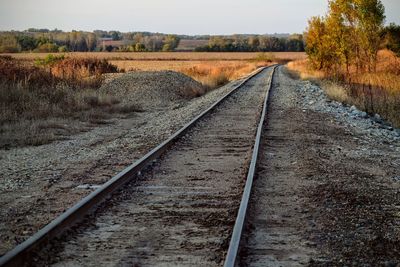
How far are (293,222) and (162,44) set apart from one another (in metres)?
168

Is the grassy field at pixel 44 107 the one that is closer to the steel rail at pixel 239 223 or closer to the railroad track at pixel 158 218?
the railroad track at pixel 158 218

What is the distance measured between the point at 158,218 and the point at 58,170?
10.8 ft

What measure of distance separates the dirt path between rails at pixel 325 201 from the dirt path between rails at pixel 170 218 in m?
0.37

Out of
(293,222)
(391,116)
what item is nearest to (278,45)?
(391,116)

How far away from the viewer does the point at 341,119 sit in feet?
48.6

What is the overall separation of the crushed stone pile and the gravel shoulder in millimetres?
7987

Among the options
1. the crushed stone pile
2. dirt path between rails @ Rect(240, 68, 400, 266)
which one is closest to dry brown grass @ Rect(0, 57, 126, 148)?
the crushed stone pile

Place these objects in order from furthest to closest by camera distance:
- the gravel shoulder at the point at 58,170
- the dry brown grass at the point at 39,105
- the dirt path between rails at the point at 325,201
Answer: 1. the dry brown grass at the point at 39,105
2. the gravel shoulder at the point at 58,170
3. the dirt path between rails at the point at 325,201

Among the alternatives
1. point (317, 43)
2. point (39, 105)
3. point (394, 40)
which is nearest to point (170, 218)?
A: point (39, 105)

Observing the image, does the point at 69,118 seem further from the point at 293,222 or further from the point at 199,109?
the point at 293,222

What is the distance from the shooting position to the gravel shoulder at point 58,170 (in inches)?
222

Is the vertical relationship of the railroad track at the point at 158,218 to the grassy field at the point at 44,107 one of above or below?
below

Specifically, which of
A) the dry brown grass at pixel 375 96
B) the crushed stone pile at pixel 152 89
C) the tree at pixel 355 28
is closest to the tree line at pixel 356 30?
the tree at pixel 355 28

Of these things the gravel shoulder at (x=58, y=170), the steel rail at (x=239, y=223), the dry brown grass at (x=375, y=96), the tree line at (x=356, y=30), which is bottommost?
the gravel shoulder at (x=58, y=170)
